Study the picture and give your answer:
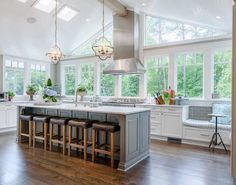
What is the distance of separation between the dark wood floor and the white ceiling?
9.69 feet

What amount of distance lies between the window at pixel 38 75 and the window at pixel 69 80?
2.91 ft

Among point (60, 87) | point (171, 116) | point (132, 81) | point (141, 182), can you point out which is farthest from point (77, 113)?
point (60, 87)

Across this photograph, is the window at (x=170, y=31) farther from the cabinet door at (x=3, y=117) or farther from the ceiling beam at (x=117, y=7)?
the cabinet door at (x=3, y=117)

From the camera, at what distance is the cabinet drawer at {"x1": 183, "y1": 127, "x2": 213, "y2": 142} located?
4.76m

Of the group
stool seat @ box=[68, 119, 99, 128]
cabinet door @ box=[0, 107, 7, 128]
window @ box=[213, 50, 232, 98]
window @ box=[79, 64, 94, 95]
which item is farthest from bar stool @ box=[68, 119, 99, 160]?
window @ box=[79, 64, 94, 95]

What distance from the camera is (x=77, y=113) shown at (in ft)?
14.5

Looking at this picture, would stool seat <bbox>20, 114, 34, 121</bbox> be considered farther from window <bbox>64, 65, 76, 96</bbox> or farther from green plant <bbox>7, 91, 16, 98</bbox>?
window <bbox>64, 65, 76, 96</bbox>

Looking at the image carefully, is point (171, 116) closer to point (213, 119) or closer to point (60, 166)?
point (213, 119)

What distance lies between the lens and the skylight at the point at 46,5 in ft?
18.9

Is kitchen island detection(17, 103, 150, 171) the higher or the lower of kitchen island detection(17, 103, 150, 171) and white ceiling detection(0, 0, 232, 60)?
the lower

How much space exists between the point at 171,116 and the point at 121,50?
2.54 metres

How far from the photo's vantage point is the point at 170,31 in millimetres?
6203

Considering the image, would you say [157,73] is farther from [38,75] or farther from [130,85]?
[38,75]

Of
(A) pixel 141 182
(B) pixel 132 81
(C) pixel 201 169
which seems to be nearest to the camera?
(A) pixel 141 182
